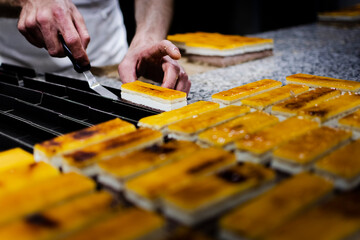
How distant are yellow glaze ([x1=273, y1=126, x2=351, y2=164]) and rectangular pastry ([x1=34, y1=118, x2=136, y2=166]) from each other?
2.21 ft

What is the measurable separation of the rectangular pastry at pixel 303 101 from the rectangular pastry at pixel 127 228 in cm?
99

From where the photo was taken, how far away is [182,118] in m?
1.75

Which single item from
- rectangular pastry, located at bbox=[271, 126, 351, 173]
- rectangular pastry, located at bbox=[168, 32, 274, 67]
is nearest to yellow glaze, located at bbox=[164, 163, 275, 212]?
rectangular pastry, located at bbox=[271, 126, 351, 173]

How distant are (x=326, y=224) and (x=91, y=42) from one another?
3.45 meters

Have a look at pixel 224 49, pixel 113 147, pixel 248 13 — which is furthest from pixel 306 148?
pixel 248 13

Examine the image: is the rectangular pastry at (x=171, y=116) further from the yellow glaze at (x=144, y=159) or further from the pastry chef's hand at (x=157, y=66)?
the pastry chef's hand at (x=157, y=66)

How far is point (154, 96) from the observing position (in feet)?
6.80

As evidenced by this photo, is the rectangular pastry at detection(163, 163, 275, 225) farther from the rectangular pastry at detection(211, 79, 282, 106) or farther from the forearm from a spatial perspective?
the forearm

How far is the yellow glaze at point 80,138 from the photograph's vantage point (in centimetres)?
146

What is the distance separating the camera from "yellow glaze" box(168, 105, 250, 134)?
1606mm

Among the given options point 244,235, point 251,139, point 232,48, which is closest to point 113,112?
point 251,139

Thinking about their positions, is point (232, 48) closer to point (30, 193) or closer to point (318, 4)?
point (30, 193)

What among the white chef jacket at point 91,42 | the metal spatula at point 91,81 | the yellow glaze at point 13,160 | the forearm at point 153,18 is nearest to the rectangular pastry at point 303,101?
the metal spatula at point 91,81

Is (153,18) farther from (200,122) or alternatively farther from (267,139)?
(267,139)
